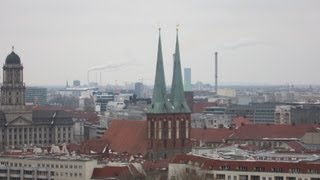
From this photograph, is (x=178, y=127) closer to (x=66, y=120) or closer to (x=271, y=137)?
(x=271, y=137)

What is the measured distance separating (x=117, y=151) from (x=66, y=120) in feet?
125

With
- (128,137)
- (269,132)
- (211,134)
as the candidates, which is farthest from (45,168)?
(269,132)

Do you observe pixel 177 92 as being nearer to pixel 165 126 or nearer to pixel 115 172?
pixel 165 126

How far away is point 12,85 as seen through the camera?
14525 centimetres

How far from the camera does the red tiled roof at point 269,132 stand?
12650 cm

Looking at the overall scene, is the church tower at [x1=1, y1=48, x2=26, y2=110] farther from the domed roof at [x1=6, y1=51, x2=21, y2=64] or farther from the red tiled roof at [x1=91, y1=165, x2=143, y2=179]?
the red tiled roof at [x1=91, y1=165, x2=143, y2=179]

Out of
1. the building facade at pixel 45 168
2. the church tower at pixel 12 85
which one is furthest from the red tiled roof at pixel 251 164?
the church tower at pixel 12 85

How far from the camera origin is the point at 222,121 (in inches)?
7185

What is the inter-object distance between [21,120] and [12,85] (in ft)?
20.1

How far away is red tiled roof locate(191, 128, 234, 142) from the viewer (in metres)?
128

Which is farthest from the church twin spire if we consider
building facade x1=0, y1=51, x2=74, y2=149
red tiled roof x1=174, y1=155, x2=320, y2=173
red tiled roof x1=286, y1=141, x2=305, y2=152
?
building facade x1=0, y1=51, x2=74, y2=149

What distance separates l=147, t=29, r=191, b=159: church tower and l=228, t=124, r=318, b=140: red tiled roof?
23474mm

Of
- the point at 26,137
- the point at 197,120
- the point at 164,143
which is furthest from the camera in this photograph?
the point at 197,120

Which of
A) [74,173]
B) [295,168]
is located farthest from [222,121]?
[295,168]
